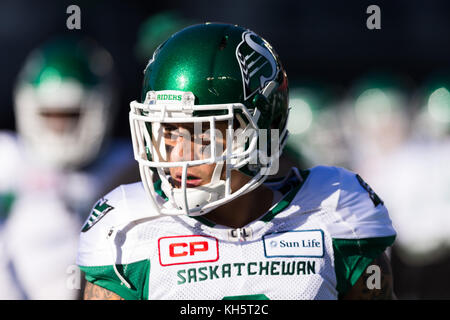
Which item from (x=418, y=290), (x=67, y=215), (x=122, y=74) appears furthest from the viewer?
(x=122, y=74)

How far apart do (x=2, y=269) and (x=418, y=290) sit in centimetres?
300

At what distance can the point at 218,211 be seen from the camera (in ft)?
7.68

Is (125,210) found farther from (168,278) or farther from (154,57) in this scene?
(154,57)

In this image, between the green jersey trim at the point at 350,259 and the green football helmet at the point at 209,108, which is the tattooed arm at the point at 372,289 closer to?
the green jersey trim at the point at 350,259

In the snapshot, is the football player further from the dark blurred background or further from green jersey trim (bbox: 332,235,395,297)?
the dark blurred background

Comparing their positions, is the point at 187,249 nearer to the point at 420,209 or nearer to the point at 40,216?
the point at 40,216

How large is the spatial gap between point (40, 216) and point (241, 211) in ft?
7.20

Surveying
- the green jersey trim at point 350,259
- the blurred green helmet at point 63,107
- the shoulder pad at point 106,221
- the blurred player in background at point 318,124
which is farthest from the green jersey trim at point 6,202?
the blurred player in background at point 318,124

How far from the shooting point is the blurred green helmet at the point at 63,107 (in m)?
4.69

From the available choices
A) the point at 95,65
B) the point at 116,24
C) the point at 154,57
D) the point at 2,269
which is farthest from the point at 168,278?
the point at 116,24

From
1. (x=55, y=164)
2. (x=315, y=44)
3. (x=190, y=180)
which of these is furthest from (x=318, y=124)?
(x=190, y=180)

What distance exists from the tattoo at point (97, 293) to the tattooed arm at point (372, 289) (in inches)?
25.9

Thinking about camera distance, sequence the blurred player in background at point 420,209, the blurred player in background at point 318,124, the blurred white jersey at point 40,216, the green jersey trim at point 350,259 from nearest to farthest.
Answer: the green jersey trim at point 350,259, the blurred white jersey at point 40,216, the blurred player in background at point 420,209, the blurred player in background at point 318,124
